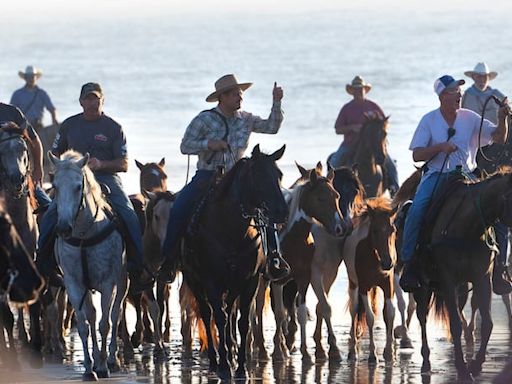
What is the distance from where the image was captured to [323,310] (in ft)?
62.0

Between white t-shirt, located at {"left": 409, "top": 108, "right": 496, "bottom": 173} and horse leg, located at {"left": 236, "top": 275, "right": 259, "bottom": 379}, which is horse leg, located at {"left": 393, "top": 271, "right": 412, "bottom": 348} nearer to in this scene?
white t-shirt, located at {"left": 409, "top": 108, "right": 496, "bottom": 173}

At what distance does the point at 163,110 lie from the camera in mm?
61250

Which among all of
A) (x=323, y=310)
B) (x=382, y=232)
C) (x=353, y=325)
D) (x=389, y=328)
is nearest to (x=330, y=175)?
(x=382, y=232)

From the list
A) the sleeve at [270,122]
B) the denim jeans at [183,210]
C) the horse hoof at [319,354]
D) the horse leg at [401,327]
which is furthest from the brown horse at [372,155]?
the denim jeans at [183,210]

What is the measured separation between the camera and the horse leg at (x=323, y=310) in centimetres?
1852

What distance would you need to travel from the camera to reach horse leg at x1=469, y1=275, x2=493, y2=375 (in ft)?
54.0

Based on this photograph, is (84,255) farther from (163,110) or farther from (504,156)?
(163,110)

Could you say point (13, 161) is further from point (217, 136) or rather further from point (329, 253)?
point (329, 253)

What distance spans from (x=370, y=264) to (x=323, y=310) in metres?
0.67

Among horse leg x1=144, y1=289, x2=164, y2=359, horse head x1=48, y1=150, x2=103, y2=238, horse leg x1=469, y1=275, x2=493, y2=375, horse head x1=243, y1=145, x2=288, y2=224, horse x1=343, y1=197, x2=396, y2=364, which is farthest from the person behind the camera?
horse leg x1=144, y1=289, x2=164, y2=359

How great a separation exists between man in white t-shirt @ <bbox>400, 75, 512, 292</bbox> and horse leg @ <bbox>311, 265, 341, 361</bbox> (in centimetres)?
143

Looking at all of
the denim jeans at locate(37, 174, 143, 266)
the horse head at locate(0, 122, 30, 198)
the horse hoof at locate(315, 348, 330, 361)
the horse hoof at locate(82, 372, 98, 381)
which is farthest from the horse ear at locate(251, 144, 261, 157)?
the horse hoof at locate(315, 348, 330, 361)

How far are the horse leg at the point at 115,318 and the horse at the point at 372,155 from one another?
329 inches

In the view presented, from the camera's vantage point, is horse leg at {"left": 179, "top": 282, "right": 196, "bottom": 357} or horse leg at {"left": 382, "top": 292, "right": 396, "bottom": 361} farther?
horse leg at {"left": 179, "top": 282, "right": 196, "bottom": 357}
